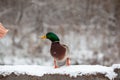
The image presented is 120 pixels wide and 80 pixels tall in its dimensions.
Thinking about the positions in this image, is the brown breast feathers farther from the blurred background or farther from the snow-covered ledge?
the blurred background

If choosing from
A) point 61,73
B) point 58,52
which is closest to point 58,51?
point 58,52

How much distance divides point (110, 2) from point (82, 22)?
1.34ft

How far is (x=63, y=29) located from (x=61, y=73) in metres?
3.32

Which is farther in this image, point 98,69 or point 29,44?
point 29,44

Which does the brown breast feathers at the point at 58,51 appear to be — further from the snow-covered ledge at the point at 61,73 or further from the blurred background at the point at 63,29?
the blurred background at the point at 63,29

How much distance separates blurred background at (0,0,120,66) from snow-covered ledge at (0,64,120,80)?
3.01 metres

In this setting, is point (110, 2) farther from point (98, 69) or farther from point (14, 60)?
point (98, 69)

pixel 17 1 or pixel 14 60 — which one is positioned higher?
pixel 17 1

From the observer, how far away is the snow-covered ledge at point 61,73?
2.95 m

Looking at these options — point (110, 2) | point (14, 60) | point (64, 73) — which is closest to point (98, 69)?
point (64, 73)

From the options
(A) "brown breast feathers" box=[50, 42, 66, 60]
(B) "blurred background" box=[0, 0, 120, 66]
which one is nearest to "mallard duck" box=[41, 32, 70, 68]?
(A) "brown breast feathers" box=[50, 42, 66, 60]

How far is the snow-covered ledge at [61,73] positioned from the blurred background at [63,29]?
301 centimetres

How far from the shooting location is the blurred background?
6.15m

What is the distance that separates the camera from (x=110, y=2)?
647cm
